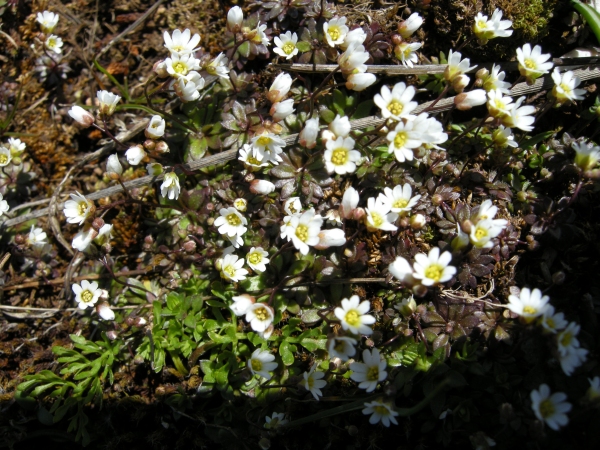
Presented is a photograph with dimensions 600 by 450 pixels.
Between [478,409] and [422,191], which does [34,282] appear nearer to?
[422,191]

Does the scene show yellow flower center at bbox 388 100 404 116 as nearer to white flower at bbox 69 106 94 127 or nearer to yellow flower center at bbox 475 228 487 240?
yellow flower center at bbox 475 228 487 240

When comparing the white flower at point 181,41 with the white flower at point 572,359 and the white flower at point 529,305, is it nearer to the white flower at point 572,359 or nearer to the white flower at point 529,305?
the white flower at point 529,305

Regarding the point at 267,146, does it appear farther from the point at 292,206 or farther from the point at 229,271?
the point at 229,271

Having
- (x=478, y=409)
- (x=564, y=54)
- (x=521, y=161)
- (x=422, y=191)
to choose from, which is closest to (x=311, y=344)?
(x=478, y=409)

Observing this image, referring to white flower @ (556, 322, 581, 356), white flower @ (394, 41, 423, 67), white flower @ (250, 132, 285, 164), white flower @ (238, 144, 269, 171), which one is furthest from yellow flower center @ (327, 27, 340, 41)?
white flower @ (556, 322, 581, 356)

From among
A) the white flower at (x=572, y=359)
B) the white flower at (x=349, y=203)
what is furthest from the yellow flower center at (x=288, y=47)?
the white flower at (x=572, y=359)
